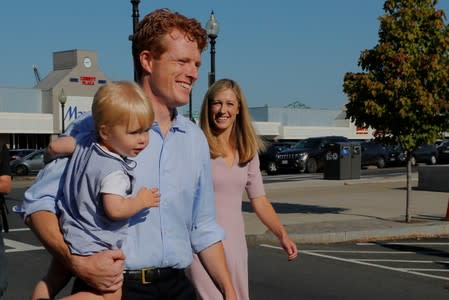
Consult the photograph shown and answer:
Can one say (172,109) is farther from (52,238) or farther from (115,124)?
(52,238)

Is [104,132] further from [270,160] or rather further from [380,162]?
[380,162]

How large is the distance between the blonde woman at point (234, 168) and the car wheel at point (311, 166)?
100 feet

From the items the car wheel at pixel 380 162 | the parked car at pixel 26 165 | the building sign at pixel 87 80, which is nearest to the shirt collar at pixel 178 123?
the parked car at pixel 26 165

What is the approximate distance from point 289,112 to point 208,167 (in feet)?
217

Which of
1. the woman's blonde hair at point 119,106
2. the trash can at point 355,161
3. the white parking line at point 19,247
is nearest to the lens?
the woman's blonde hair at point 119,106

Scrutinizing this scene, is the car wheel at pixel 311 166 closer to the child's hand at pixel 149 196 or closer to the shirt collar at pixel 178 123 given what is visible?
the shirt collar at pixel 178 123

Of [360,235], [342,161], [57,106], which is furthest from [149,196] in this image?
[57,106]

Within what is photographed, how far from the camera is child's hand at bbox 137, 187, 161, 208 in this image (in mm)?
2718

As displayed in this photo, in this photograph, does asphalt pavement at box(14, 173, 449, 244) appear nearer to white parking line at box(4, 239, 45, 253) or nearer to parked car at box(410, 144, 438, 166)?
white parking line at box(4, 239, 45, 253)

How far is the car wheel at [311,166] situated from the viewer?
34938 millimetres

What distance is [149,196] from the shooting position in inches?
108

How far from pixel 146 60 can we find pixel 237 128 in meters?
1.56

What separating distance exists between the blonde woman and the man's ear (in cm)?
139

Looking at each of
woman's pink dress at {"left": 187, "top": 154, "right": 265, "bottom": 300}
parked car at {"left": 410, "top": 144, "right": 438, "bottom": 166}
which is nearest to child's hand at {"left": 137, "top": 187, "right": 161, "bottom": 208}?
woman's pink dress at {"left": 187, "top": 154, "right": 265, "bottom": 300}
